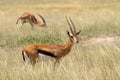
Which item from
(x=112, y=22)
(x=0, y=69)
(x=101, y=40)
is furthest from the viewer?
(x=112, y=22)

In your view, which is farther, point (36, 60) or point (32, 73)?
point (36, 60)

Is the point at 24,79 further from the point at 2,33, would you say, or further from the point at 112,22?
the point at 112,22

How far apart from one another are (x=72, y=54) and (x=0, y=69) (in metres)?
Answer: 2.68

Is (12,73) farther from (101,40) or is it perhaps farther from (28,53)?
(101,40)

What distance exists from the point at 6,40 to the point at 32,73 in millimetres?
7879

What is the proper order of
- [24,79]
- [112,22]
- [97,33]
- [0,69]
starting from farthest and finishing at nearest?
[112,22]
[97,33]
[0,69]
[24,79]

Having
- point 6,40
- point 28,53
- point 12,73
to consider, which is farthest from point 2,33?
point 12,73

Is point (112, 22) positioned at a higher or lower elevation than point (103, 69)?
lower

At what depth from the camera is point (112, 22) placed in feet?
57.3

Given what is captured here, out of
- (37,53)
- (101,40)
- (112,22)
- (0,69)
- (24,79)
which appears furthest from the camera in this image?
(112,22)

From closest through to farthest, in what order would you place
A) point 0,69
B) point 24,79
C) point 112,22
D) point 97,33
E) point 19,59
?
1. point 24,79
2. point 0,69
3. point 19,59
4. point 97,33
5. point 112,22

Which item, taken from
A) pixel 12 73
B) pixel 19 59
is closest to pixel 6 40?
pixel 19 59

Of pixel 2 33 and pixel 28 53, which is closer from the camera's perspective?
pixel 28 53

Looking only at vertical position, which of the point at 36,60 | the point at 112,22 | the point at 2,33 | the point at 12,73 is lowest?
the point at 112,22
